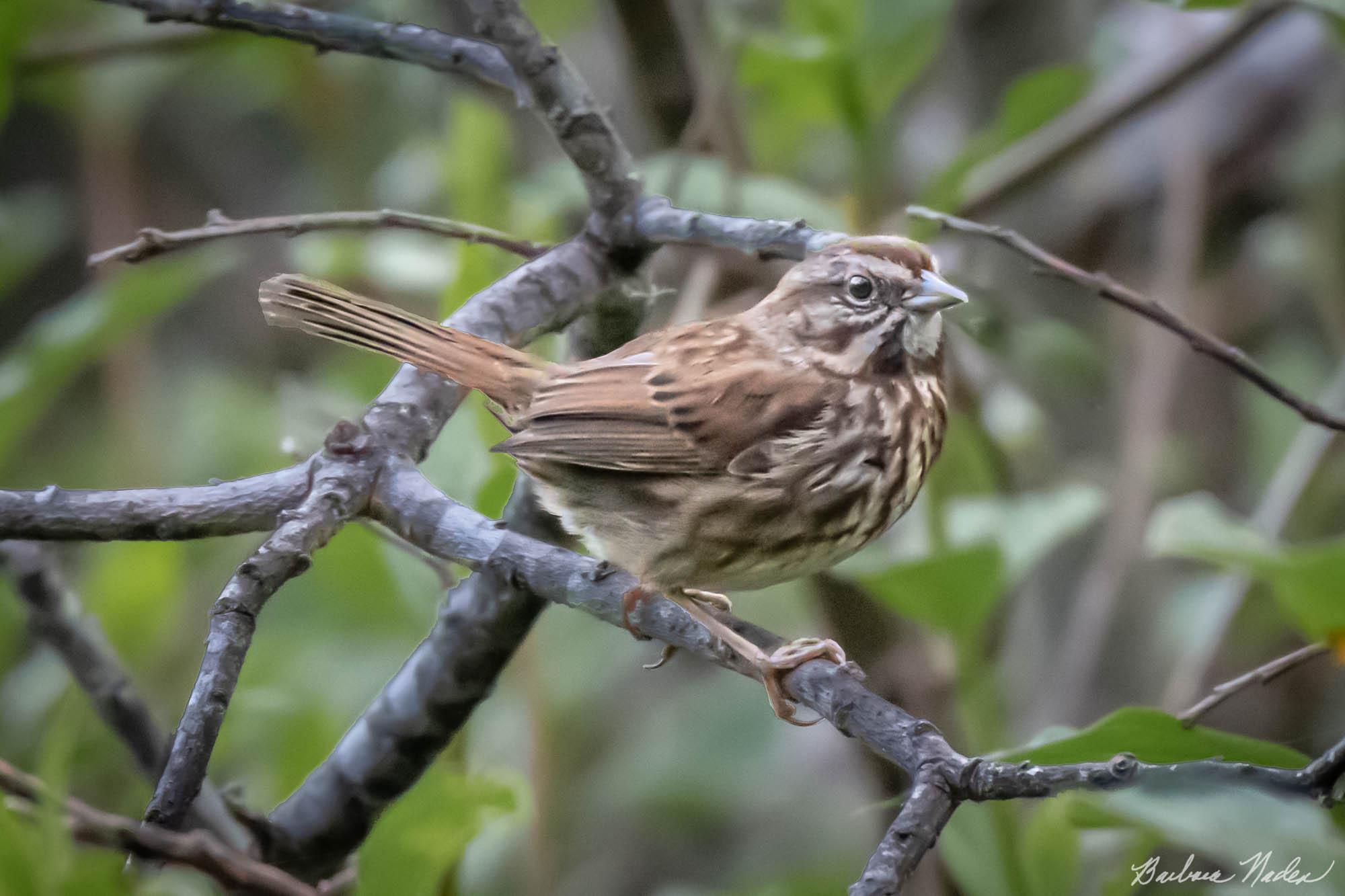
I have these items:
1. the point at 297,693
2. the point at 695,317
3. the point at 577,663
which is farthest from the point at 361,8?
the point at 577,663

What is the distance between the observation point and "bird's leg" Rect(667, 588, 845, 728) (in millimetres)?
2180

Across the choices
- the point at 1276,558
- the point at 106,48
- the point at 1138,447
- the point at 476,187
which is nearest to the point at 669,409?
the point at 476,187

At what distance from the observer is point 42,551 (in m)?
2.58

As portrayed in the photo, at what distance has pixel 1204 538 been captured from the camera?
235 cm

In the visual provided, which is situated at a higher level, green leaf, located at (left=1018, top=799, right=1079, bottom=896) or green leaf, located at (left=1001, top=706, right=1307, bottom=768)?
green leaf, located at (left=1018, top=799, right=1079, bottom=896)

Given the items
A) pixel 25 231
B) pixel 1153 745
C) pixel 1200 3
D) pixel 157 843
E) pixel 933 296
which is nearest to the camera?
pixel 157 843

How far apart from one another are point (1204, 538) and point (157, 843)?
1.77 m

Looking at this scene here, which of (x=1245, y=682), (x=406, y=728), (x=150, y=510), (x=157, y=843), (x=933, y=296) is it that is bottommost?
(x=157, y=843)

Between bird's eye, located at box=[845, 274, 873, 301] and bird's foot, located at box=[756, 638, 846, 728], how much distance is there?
0.73 metres

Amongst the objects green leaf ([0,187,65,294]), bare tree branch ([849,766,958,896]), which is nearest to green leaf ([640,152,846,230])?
bare tree branch ([849,766,958,896])

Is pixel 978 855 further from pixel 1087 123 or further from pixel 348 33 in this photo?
pixel 1087 123

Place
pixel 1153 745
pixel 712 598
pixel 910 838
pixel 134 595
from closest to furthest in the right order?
pixel 910 838 < pixel 1153 745 < pixel 712 598 < pixel 134 595

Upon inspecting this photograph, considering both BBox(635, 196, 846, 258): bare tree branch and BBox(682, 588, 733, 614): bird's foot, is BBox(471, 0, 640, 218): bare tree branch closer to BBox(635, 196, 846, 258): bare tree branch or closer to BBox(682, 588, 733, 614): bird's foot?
BBox(635, 196, 846, 258): bare tree branch

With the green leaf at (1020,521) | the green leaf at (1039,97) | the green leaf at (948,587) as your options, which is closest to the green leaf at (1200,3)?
the green leaf at (1039,97)
